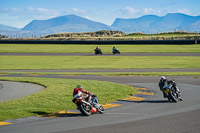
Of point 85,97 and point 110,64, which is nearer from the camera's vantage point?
point 85,97

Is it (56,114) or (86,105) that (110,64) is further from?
(86,105)

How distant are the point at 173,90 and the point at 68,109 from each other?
5.19 metres

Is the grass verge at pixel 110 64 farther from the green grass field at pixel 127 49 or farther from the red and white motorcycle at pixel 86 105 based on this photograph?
the red and white motorcycle at pixel 86 105

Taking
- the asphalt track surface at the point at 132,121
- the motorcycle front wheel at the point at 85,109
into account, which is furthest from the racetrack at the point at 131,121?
the motorcycle front wheel at the point at 85,109

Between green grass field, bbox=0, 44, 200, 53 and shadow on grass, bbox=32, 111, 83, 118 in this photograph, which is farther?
green grass field, bbox=0, 44, 200, 53

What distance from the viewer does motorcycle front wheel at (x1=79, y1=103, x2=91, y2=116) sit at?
13.4m

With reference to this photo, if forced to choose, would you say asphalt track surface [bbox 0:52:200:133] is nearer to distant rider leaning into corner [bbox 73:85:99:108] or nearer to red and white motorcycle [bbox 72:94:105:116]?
red and white motorcycle [bbox 72:94:105:116]

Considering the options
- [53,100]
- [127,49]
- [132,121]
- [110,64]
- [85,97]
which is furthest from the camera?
[127,49]

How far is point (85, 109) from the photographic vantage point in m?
13.6

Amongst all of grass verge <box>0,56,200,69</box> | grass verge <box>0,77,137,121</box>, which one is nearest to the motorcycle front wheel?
grass verge <box>0,77,137,121</box>

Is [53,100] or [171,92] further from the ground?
[171,92]

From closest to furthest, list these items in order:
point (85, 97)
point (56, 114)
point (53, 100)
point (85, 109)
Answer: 1. point (85, 109)
2. point (85, 97)
3. point (56, 114)
4. point (53, 100)

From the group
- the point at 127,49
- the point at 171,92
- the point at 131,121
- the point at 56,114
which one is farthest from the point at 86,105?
the point at 127,49

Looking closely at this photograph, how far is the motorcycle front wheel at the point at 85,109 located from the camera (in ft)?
44.1
